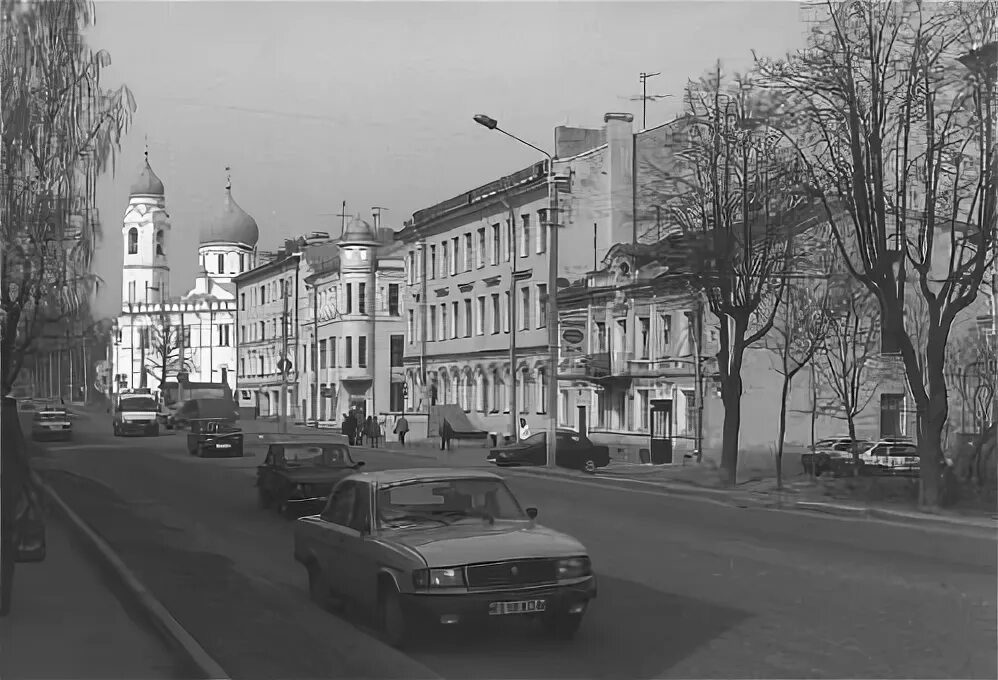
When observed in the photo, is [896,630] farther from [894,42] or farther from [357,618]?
[894,42]

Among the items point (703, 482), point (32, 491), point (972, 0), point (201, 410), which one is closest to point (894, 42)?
point (972, 0)

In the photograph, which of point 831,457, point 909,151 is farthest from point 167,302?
point 909,151

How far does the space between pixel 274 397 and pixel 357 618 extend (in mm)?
2313

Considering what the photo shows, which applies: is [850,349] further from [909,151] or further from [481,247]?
[481,247]

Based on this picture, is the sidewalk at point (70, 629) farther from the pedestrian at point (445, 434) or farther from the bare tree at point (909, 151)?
the bare tree at point (909, 151)

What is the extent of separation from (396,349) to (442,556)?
2771mm

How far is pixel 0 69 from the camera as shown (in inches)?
364

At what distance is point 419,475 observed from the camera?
8633 millimetres

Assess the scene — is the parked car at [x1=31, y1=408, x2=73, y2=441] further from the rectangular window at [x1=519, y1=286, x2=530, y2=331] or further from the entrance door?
the entrance door

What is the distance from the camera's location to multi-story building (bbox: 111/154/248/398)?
31.5 feet

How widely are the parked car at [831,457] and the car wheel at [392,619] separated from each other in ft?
20.6

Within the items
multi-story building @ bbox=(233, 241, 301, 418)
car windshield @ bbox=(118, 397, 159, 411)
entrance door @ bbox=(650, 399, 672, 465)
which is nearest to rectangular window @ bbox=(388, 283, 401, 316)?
multi-story building @ bbox=(233, 241, 301, 418)

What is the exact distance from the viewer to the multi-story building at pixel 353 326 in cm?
990

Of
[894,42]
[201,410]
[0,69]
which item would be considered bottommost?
[201,410]
